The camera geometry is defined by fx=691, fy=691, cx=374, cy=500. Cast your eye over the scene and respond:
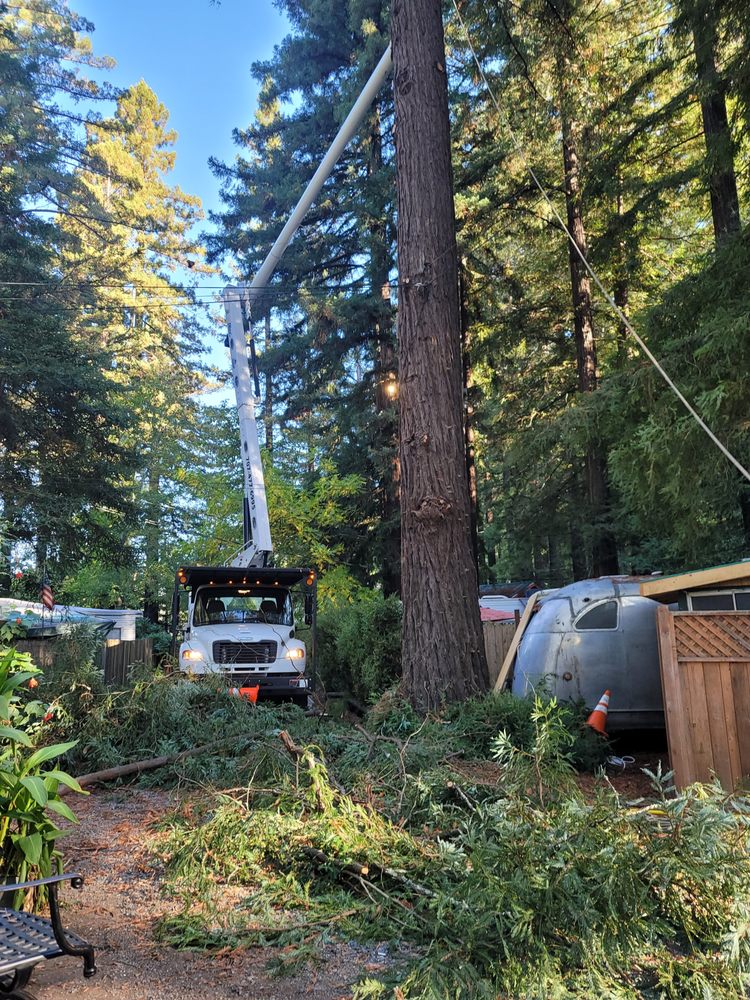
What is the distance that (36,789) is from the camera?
2979 millimetres

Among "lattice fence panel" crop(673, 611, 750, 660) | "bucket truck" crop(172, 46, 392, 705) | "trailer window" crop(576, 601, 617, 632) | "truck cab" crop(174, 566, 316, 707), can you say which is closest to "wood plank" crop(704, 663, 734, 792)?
"lattice fence panel" crop(673, 611, 750, 660)

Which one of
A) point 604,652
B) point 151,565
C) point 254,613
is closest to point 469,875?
point 604,652

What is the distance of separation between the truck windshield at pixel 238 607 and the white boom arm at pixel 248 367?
898mm

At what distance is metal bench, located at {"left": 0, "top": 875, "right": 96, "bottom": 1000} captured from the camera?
2.32 metres

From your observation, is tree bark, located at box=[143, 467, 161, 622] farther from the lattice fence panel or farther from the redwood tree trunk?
the lattice fence panel

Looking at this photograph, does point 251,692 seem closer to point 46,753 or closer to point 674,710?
point 674,710

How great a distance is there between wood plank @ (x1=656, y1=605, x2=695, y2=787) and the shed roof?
3.41 ft

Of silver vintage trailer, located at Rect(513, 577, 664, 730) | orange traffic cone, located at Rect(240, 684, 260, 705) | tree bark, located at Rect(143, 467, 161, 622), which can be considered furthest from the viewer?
tree bark, located at Rect(143, 467, 161, 622)

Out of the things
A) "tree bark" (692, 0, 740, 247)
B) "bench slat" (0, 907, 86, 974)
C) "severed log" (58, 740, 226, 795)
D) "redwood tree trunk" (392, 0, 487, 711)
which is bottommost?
"severed log" (58, 740, 226, 795)

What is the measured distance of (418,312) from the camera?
24.4 ft

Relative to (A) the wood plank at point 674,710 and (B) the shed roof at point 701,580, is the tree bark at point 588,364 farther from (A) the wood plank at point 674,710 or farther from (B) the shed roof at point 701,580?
(A) the wood plank at point 674,710

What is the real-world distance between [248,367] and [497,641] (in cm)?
729

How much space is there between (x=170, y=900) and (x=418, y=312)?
19.2 ft

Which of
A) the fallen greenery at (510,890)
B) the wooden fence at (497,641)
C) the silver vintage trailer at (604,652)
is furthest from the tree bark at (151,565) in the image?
the fallen greenery at (510,890)
